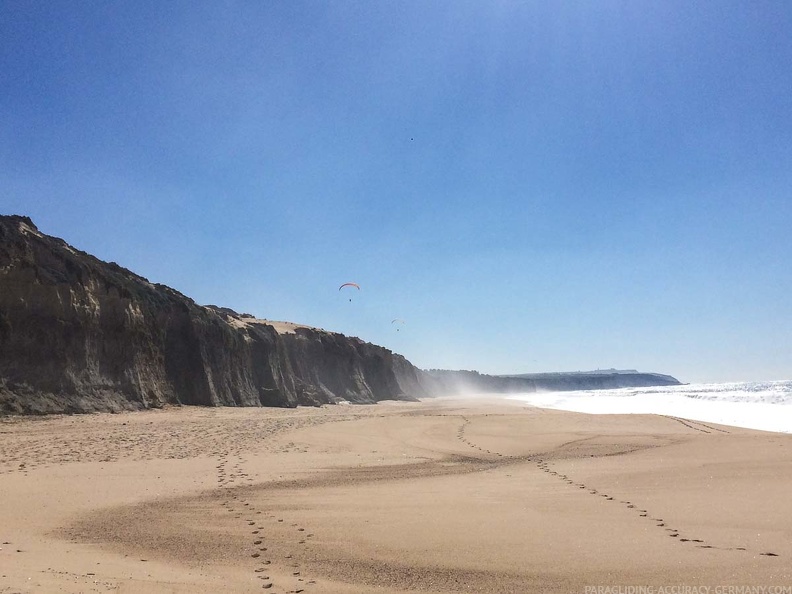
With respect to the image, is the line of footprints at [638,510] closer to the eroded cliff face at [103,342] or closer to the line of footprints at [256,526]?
the line of footprints at [256,526]

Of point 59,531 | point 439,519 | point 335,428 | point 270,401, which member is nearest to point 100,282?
point 335,428

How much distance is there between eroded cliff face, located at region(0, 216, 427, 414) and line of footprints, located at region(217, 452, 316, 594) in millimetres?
12250

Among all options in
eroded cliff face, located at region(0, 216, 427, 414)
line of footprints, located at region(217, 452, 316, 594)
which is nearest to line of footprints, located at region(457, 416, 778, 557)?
line of footprints, located at region(217, 452, 316, 594)

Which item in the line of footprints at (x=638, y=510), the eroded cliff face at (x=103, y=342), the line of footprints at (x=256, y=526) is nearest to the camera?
the line of footprints at (x=256, y=526)

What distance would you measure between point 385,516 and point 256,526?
5.28 feet

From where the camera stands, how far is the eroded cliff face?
1931cm

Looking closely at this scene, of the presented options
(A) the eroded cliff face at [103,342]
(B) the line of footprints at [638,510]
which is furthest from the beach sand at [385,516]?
(A) the eroded cliff face at [103,342]

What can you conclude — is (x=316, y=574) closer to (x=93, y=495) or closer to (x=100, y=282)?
(x=93, y=495)

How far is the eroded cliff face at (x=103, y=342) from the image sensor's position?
63.4 feet

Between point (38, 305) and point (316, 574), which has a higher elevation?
point (38, 305)

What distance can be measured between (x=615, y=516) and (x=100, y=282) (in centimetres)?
2335

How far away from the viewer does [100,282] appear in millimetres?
23859

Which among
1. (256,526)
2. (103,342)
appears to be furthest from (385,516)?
(103,342)

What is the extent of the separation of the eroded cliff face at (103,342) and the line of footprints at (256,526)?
12.3m
